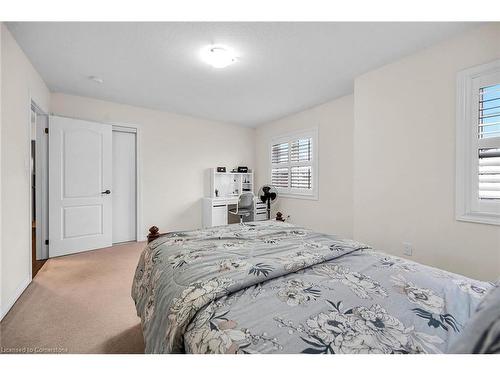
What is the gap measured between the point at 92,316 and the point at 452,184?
10.8 ft

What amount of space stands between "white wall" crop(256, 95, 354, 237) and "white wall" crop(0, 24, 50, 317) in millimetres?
3821

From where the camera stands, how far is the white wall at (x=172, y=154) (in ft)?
13.1

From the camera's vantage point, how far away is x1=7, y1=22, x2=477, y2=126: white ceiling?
205 centimetres

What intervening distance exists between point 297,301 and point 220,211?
3882mm

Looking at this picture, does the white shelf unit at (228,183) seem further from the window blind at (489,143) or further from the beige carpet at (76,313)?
the window blind at (489,143)

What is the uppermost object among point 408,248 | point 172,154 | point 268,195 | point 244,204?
point 172,154

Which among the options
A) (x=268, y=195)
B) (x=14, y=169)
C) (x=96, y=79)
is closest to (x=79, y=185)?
(x=14, y=169)

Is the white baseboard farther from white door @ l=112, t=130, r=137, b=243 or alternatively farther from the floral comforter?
white door @ l=112, t=130, r=137, b=243

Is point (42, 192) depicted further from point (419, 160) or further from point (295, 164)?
point (419, 160)

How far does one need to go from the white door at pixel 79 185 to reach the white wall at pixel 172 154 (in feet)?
1.17

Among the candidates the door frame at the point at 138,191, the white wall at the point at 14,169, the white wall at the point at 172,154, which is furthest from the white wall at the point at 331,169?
the white wall at the point at 14,169

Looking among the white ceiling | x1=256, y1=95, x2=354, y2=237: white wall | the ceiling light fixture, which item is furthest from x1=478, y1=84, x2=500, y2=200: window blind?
the ceiling light fixture

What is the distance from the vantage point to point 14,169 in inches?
86.4
